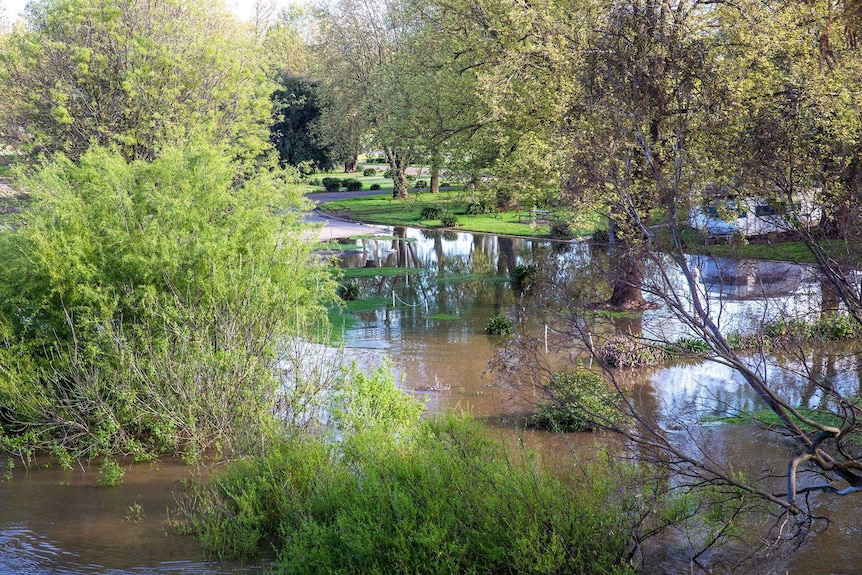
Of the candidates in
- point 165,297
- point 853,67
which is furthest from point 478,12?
point 165,297

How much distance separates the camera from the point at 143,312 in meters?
11.6

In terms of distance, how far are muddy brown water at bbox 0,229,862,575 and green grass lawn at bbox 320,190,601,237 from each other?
1536 centimetres

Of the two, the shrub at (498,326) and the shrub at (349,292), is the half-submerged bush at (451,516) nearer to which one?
the shrub at (498,326)

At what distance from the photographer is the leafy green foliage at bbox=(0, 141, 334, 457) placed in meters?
10.5

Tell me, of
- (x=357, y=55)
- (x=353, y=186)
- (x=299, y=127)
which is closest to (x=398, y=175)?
(x=357, y=55)

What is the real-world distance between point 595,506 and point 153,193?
26.9ft

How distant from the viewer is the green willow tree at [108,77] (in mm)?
22234

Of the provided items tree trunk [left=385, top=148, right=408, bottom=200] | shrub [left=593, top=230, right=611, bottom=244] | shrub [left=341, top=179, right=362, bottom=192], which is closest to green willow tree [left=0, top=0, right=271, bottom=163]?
shrub [left=593, top=230, right=611, bottom=244]

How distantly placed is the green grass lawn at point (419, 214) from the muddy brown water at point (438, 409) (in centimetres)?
1536

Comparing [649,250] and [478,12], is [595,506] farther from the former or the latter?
[478,12]

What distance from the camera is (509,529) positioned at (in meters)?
6.31

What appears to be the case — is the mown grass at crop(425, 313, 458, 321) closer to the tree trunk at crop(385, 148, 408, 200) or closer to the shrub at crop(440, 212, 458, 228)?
the tree trunk at crop(385, 148, 408, 200)

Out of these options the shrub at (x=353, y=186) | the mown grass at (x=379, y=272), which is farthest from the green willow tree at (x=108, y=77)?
the shrub at (x=353, y=186)

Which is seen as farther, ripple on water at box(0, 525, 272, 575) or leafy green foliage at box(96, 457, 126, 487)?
leafy green foliage at box(96, 457, 126, 487)
